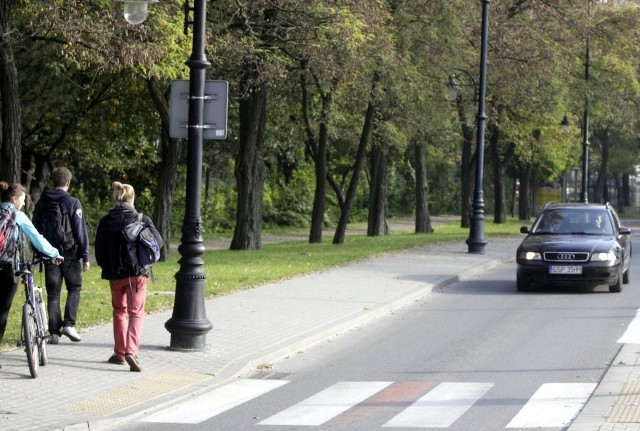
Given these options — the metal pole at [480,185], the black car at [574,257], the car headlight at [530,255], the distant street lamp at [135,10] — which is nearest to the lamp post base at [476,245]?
the metal pole at [480,185]

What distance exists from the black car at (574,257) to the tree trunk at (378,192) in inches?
725

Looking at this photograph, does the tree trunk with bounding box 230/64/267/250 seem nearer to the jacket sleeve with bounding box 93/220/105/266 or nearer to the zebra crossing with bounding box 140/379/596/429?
the jacket sleeve with bounding box 93/220/105/266

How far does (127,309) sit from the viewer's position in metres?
11.7

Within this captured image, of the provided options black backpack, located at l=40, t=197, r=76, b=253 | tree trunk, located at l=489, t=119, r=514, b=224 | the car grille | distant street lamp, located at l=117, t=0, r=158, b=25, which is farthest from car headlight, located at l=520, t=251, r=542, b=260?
tree trunk, located at l=489, t=119, r=514, b=224

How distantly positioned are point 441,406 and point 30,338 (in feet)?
11.7

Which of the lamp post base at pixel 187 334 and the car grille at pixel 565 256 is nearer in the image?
the lamp post base at pixel 187 334

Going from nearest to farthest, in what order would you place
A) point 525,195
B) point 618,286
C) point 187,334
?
point 187,334 < point 618,286 < point 525,195

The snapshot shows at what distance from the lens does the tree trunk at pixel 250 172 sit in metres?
29.9

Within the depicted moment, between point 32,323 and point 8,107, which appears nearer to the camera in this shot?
point 32,323

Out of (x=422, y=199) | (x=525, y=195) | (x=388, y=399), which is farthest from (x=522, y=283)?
(x=525, y=195)

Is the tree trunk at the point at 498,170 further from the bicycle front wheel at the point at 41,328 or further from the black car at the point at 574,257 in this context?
the bicycle front wheel at the point at 41,328

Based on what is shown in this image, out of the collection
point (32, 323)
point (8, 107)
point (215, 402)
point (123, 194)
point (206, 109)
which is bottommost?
point (215, 402)

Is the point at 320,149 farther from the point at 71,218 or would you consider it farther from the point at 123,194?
the point at 123,194

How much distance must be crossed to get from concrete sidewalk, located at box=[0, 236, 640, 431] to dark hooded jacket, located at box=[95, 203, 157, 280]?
34.8 inches
